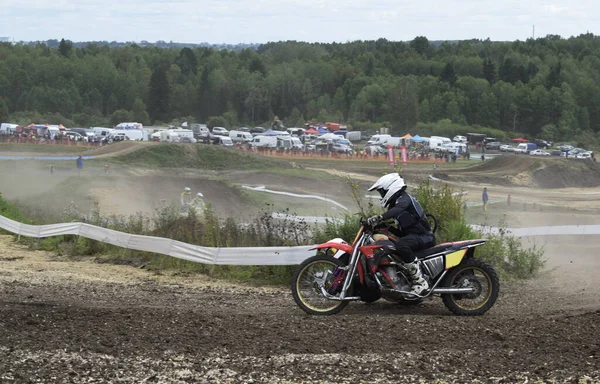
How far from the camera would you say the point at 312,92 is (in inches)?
5335

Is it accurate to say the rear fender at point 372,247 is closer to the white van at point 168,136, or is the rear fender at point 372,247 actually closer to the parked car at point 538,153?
the white van at point 168,136

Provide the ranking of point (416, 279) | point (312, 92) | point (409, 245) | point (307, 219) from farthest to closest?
point (312, 92) < point (307, 219) < point (416, 279) < point (409, 245)

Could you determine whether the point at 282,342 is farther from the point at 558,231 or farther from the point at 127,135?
the point at 127,135

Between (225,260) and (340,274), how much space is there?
4.70 m

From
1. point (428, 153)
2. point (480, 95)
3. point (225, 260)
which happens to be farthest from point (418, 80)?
point (225, 260)

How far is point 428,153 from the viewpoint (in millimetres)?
78188

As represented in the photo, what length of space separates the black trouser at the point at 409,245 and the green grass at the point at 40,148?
6374cm

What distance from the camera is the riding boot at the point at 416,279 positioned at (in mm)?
10047

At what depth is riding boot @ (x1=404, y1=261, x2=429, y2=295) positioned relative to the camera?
10.0m

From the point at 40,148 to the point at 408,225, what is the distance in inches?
2646

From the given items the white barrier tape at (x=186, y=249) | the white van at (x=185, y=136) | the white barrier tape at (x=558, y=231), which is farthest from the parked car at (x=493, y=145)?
the white barrier tape at (x=186, y=249)

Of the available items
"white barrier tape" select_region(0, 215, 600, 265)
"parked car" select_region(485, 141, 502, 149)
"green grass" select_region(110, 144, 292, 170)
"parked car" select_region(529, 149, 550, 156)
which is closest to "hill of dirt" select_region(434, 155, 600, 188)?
"green grass" select_region(110, 144, 292, 170)

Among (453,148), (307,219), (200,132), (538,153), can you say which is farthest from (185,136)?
(307,219)

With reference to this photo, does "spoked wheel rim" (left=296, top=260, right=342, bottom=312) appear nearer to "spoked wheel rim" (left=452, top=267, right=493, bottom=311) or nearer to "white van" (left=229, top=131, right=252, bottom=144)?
"spoked wheel rim" (left=452, top=267, right=493, bottom=311)
